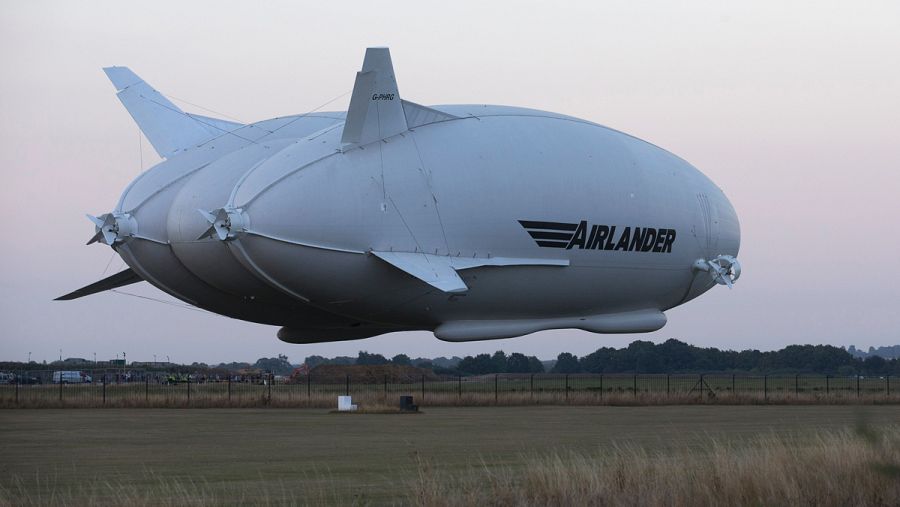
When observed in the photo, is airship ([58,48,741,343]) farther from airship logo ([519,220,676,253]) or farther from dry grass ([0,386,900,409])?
dry grass ([0,386,900,409])

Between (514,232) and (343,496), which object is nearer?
Answer: (343,496)

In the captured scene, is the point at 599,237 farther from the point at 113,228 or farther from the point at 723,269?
the point at 113,228

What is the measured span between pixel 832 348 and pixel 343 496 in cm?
14470

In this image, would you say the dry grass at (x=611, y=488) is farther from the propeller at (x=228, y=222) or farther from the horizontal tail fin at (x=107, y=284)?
the horizontal tail fin at (x=107, y=284)

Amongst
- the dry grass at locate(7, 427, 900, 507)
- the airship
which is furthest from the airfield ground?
the airship

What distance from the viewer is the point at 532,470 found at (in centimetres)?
2019

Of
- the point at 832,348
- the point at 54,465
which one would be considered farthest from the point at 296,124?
the point at 832,348

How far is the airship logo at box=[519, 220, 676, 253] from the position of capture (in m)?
37.8

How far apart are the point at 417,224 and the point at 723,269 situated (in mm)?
14052

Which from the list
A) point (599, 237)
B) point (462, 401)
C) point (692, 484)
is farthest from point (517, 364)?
point (692, 484)

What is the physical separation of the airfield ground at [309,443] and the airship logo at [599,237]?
207 inches

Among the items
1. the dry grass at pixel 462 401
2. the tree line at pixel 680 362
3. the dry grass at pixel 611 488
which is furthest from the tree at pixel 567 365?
the dry grass at pixel 611 488

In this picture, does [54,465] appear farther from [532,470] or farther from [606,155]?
[606,155]

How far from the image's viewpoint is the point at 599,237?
3938 cm
